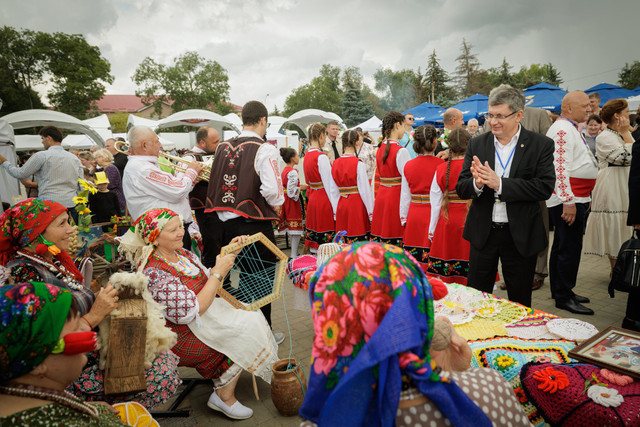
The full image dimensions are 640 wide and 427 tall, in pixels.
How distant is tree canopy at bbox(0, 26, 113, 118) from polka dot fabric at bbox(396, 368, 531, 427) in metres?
36.6

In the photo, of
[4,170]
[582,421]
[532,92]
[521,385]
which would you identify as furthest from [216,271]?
[532,92]

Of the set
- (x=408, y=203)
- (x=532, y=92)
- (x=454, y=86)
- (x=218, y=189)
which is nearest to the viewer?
(x=218, y=189)

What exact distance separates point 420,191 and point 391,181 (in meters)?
0.80

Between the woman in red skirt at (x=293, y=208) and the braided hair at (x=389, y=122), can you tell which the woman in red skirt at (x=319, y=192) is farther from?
the braided hair at (x=389, y=122)

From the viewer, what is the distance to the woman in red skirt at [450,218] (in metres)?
4.05

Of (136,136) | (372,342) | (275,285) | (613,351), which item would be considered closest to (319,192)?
(136,136)

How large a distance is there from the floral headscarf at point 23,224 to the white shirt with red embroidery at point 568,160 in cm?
458

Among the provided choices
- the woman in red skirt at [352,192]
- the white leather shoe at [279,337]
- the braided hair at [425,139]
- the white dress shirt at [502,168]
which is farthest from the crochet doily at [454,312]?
the woman in red skirt at [352,192]

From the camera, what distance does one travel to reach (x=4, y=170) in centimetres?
657

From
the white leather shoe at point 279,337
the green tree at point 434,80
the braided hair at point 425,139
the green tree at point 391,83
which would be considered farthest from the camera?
the green tree at point 391,83

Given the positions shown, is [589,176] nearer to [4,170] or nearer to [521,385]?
[521,385]

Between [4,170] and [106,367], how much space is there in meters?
6.56

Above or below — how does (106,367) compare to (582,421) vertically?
above

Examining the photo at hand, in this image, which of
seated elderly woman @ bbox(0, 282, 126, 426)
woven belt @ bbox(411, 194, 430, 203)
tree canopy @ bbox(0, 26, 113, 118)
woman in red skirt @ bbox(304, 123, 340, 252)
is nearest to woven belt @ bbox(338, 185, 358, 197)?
woman in red skirt @ bbox(304, 123, 340, 252)
